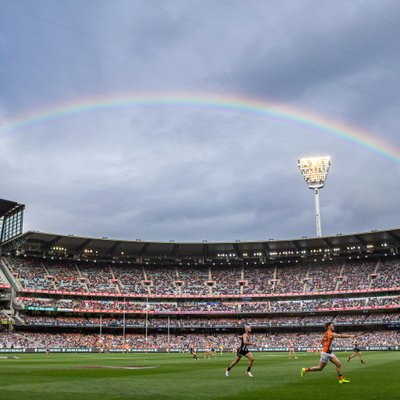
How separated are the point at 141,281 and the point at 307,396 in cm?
10178

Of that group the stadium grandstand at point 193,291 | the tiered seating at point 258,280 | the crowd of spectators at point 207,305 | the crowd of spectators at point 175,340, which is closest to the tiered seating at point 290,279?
the stadium grandstand at point 193,291

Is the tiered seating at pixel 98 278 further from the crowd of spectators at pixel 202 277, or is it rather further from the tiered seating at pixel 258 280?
the tiered seating at pixel 258 280

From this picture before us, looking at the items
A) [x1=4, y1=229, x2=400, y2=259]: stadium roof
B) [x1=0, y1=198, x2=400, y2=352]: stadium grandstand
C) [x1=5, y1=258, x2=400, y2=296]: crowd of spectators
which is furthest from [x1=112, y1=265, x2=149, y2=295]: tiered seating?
[x1=4, y1=229, x2=400, y2=259]: stadium roof

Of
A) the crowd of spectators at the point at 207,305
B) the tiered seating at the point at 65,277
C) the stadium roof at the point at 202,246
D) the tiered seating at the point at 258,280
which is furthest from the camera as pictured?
the tiered seating at the point at 258,280

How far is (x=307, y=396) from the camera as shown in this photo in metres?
14.6

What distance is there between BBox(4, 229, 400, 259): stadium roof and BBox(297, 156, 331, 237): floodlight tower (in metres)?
7.41

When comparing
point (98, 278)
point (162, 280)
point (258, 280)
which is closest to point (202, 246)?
point (162, 280)

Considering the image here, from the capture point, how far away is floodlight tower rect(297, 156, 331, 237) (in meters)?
112

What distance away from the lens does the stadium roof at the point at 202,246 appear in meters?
102

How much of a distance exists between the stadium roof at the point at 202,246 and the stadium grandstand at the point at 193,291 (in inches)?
9.2

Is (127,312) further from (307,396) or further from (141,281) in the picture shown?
(307,396)

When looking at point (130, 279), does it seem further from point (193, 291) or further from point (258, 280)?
point (258, 280)

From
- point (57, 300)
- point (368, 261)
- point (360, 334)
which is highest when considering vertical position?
point (368, 261)

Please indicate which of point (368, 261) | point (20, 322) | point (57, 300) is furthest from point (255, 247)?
point (20, 322)
